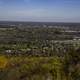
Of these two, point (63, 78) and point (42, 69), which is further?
point (42, 69)

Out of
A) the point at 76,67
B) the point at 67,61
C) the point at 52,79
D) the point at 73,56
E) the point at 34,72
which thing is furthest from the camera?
the point at 73,56

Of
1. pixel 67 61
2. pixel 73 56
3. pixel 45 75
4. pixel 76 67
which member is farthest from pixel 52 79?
pixel 73 56

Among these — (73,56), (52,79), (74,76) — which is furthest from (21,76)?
(73,56)

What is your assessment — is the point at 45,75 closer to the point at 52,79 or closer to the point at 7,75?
the point at 52,79

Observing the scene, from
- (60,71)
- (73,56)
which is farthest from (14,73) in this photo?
(73,56)

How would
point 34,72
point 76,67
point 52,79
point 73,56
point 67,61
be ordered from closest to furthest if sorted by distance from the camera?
point 52,79
point 34,72
point 76,67
point 67,61
point 73,56

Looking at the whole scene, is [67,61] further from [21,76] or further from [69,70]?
[21,76]

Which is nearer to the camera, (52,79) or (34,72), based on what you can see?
(52,79)

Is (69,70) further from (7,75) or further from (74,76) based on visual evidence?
(7,75)
